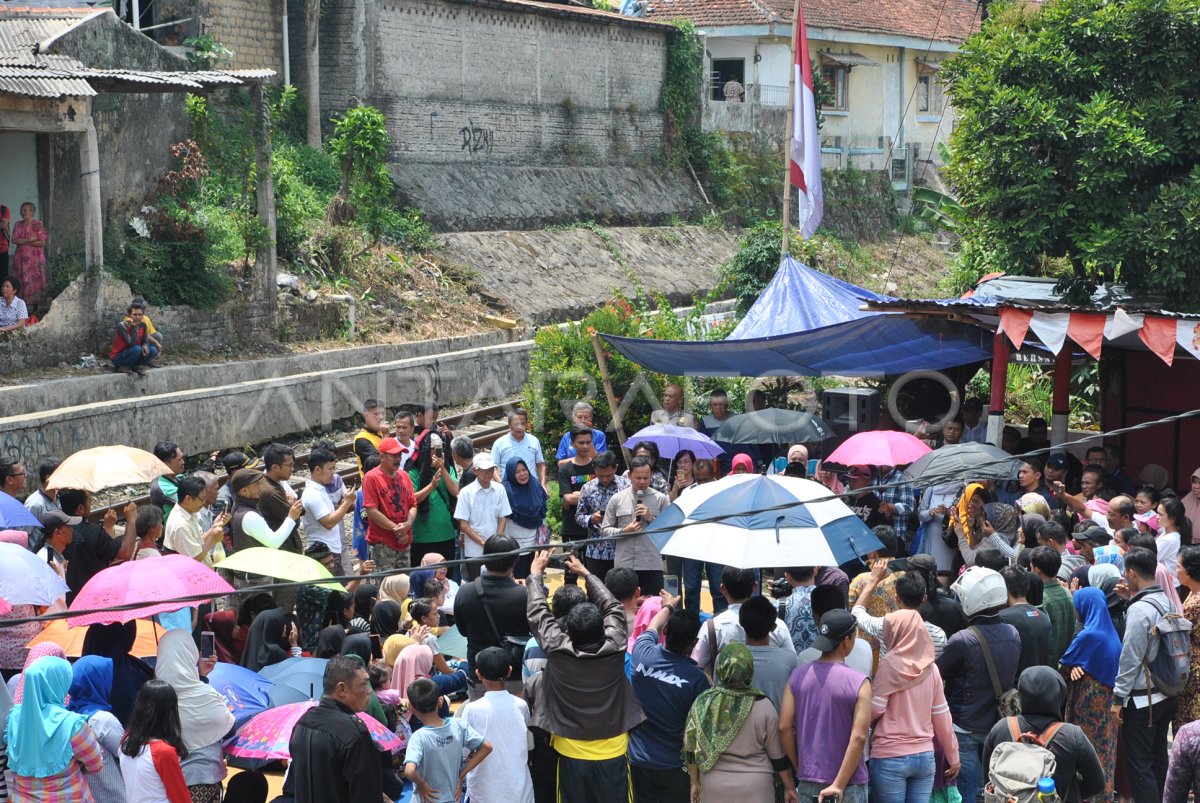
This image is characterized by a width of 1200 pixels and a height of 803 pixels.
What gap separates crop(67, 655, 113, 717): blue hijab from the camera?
5.95 meters

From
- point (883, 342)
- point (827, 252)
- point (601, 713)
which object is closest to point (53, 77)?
point (883, 342)

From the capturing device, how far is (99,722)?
5.61 m

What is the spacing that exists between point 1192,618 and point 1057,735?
1509 millimetres

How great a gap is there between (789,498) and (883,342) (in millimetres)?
5650

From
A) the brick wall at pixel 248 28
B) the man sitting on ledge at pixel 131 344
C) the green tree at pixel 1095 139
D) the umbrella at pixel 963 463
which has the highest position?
the brick wall at pixel 248 28

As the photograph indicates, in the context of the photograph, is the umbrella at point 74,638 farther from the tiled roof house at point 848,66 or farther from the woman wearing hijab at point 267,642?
the tiled roof house at point 848,66

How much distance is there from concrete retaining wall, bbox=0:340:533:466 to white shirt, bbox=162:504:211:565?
17.9ft

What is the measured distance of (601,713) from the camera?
5930 mm

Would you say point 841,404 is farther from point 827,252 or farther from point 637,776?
point 827,252

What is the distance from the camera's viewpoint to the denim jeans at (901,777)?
237 inches

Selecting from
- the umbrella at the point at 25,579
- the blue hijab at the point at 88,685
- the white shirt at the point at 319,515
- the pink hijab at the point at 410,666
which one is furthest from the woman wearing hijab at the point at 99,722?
the white shirt at the point at 319,515

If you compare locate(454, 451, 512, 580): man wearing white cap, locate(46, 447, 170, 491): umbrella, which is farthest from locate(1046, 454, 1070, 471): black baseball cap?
locate(46, 447, 170, 491): umbrella

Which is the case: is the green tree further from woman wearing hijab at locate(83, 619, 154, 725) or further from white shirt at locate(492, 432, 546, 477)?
woman wearing hijab at locate(83, 619, 154, 725)

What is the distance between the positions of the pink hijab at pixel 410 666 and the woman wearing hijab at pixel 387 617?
0.36m
